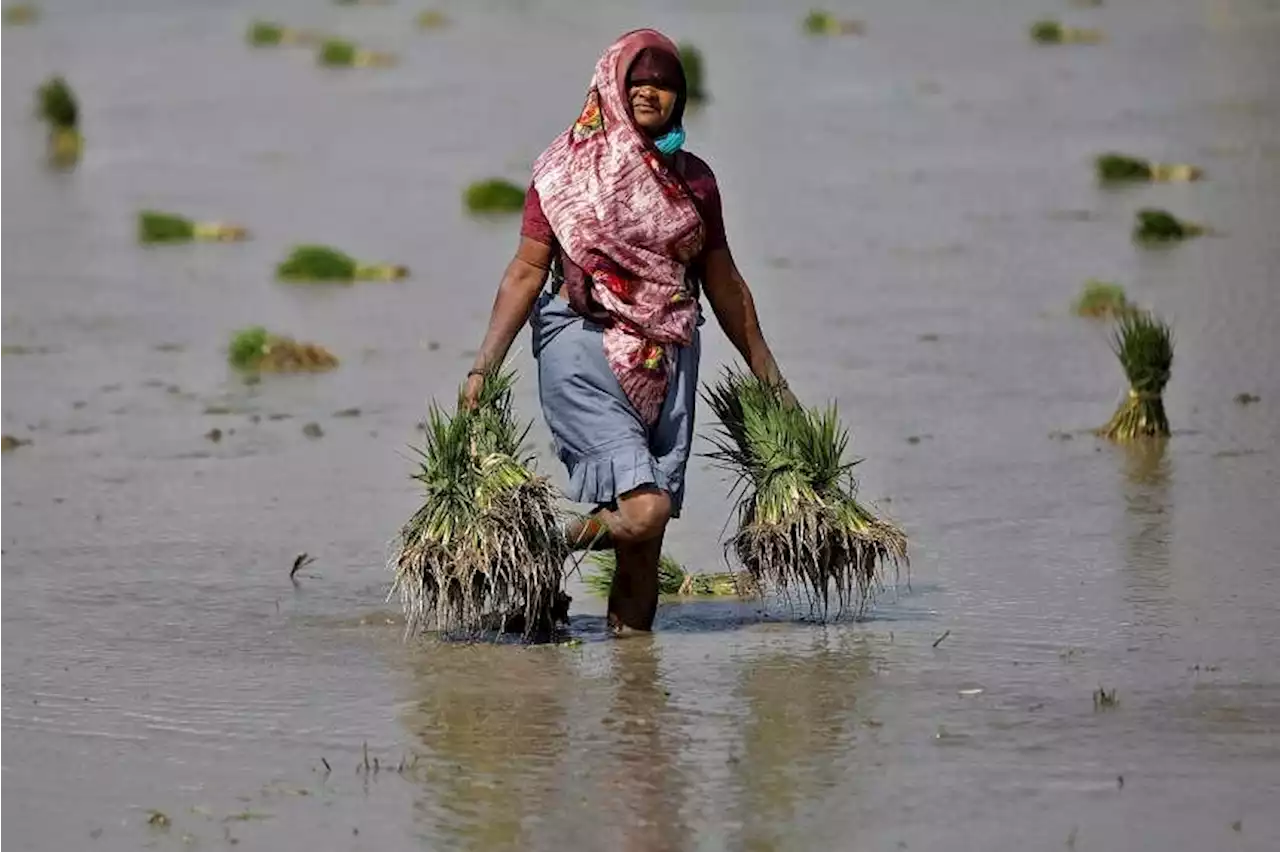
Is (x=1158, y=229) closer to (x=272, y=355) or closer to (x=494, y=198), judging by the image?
(x=494, y=198)

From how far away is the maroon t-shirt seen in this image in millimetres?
7141

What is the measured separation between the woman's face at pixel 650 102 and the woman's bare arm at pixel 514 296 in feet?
1.45

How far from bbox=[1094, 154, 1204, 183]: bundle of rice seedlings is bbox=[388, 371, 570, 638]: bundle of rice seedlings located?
430 inches

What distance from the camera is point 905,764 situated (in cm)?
594

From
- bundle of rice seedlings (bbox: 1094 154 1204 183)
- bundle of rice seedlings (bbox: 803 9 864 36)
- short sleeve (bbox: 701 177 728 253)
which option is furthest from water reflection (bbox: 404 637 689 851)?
bundle of rice seedlings (bbox: 803 9 864 36)

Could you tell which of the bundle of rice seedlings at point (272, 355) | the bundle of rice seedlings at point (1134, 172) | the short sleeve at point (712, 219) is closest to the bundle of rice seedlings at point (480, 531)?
the short sleeve at point (712, 219)

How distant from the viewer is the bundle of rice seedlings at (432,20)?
32.9 m

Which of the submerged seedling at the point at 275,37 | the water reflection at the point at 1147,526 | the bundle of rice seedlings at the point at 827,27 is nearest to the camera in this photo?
the water reflection at the point at 1147,526

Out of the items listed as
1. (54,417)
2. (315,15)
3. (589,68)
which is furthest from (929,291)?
(315,15)

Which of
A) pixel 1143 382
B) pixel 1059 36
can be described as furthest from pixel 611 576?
pixel 1059 36

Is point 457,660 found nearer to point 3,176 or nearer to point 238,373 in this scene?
point 238,373

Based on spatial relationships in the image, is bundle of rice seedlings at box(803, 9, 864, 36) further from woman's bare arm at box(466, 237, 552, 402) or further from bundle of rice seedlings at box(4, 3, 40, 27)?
woman's bare arm at box(466, 237, 552, 402)

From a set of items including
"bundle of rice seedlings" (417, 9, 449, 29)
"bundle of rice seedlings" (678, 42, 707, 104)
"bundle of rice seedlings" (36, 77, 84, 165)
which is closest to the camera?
"bundle of rice seedlings" (36, 77, 84, 165)

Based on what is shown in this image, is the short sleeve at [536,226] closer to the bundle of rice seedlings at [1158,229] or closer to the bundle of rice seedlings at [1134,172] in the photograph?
the bundle of rice seedlings at [1158,229]
